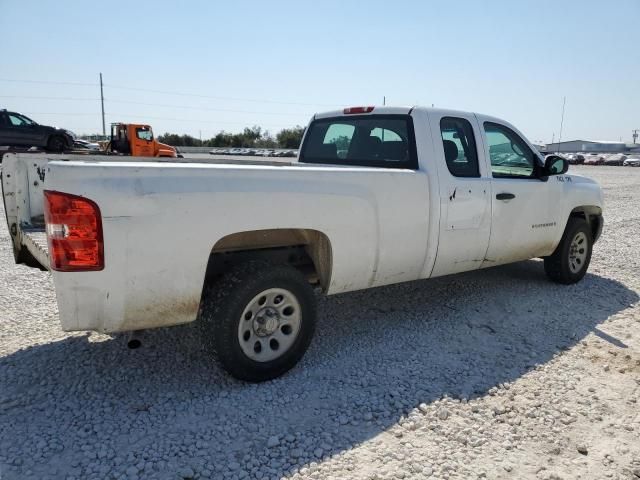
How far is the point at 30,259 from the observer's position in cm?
371

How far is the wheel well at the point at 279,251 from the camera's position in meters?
3.33

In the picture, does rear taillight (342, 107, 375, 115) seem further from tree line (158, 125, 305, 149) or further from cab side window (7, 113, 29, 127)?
tree line (158, 125, 305, 149)

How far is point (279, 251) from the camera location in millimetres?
3609

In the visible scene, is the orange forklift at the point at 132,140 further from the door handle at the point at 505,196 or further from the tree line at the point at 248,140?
the tree line at the point at 248,140

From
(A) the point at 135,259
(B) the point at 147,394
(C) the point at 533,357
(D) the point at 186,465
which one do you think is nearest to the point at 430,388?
(C) the point at 533,357

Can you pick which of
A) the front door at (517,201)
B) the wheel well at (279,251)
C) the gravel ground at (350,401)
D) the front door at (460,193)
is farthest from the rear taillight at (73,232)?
→ the front door at (517,201)

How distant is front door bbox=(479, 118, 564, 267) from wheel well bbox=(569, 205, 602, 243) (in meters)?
0.64

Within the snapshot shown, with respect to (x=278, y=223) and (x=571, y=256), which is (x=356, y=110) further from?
(x=571, y=256)

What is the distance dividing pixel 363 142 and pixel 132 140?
19.9m

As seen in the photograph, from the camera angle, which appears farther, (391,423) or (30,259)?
(30,259)

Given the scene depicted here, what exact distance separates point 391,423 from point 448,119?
2803 mm

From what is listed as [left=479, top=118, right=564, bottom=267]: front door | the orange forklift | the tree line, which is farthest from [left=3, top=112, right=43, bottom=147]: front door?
the tree line

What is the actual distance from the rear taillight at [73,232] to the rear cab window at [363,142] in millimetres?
2562

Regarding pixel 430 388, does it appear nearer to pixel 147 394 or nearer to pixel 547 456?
pixel 547 456
